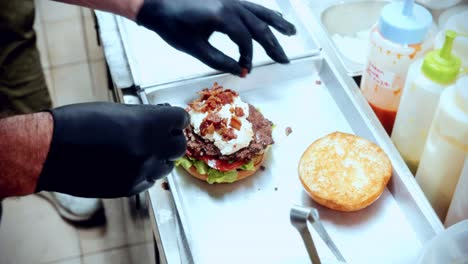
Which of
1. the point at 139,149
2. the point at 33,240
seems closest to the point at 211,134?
the point at 139,149

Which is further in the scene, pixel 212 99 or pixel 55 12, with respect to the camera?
pixel 55 12

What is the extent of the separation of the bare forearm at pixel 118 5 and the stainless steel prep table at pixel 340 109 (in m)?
Result: 0.17

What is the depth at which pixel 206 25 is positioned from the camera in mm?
1168

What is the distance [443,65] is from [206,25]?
18.3 inches

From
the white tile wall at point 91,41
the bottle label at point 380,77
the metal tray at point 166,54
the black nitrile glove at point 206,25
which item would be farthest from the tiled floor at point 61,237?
the bottle label at point 380,77

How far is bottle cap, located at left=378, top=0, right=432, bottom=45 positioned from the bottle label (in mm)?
87

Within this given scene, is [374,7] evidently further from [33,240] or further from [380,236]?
[33,240]

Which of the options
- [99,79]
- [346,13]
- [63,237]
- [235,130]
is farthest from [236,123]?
[99,79]

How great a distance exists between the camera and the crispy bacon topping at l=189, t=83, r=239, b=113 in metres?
1.25

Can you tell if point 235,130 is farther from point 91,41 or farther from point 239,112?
point 91,41

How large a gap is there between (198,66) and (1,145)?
573 mm

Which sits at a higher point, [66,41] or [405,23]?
[405,23]

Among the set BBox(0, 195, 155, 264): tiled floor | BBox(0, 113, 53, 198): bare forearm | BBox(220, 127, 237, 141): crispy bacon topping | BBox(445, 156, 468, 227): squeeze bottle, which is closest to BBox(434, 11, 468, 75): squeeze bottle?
BBox(445, 156, 468, 227): squeeze bottle

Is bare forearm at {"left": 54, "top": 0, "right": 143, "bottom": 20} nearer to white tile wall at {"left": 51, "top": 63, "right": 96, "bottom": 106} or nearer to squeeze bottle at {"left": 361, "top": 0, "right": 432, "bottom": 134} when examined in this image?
squeeze bottle at {"left": 361, "top": 0, "right": 432, "bottom": 134}
